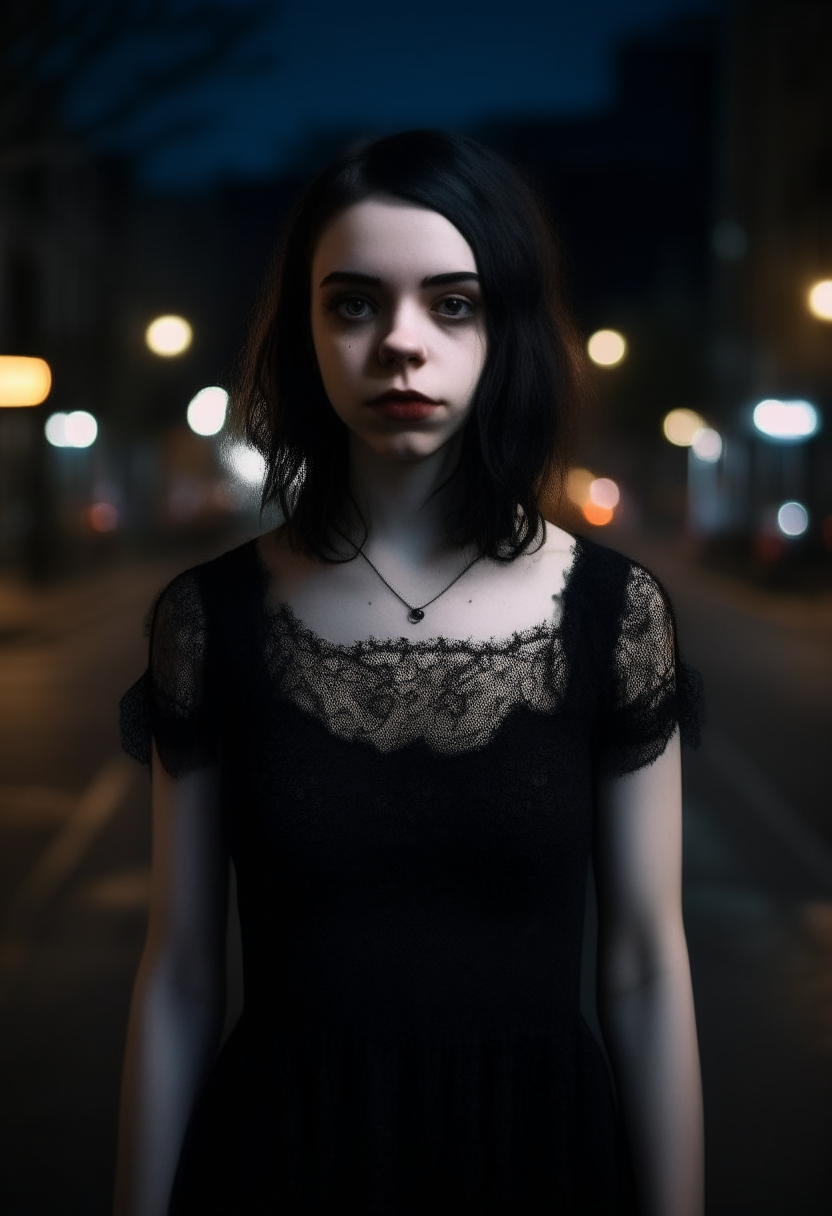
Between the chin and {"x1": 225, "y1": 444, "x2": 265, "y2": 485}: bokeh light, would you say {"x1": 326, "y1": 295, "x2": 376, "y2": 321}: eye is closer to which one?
the chin

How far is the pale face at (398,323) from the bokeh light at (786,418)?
29.8 m

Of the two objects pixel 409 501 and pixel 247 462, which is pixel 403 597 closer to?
pixel 409 501

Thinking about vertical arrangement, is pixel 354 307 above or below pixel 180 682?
above

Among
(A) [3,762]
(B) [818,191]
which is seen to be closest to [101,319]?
(B) [818,191]

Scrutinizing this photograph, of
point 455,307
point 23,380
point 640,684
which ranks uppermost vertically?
point 23,380

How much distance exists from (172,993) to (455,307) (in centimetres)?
87

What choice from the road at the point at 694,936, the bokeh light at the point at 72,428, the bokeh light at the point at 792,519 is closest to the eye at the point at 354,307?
the road at the point at 694,936

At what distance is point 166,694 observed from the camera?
2014 millimetres

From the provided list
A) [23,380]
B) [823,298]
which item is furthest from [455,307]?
[823,298]

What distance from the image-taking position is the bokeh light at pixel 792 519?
31.4m

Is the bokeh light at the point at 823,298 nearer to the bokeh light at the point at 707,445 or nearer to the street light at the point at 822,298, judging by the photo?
the street light at the point at 822,298

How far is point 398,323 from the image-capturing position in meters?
1.87

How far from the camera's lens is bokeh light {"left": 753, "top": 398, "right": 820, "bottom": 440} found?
1216 inches

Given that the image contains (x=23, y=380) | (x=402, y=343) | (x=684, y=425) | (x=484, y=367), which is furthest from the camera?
→ (x=684, y=425)
